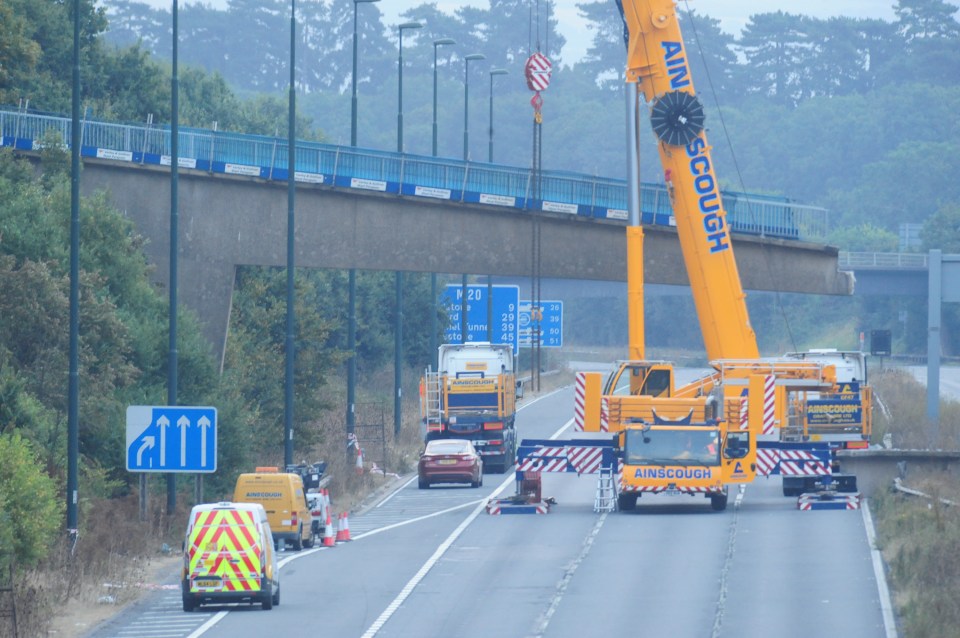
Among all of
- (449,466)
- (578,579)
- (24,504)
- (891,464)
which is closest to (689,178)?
(891,464)

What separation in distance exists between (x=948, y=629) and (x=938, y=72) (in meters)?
159

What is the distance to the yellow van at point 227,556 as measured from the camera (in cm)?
2550

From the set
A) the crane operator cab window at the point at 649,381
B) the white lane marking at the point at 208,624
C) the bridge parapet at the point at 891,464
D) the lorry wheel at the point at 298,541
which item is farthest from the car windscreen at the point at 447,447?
the white lane marking at the point at 208,624

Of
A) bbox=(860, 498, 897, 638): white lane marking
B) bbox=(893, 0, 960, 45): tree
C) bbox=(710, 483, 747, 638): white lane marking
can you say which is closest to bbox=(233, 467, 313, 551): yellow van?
bbox=(710, 483, 747, 638): white lane marking

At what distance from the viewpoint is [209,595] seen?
1024 inches

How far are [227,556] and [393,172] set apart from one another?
24.6 meters

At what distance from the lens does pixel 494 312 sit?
2933 inches

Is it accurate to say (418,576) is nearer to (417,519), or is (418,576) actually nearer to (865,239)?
(417,519)

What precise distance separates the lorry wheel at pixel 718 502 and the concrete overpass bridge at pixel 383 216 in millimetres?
11431

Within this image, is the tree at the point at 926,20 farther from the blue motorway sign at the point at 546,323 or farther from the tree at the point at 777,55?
the blue motorway sign at the point at 546,323

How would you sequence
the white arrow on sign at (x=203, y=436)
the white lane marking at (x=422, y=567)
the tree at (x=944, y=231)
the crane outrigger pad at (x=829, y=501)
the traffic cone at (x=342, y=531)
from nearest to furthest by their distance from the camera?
the white lane marking at (x=422, y=567) < the white arrow on sign at (x=203, y=436) < the traffic cone at (x=342, y=531) < the crane outrigger pad at (x=829, y=501) < the tree at (x=944, y=231)

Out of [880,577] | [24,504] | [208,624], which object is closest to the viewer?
[208,624]

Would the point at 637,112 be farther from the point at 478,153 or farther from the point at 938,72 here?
the point at 938,72

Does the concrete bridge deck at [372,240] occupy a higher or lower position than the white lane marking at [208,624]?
higher
